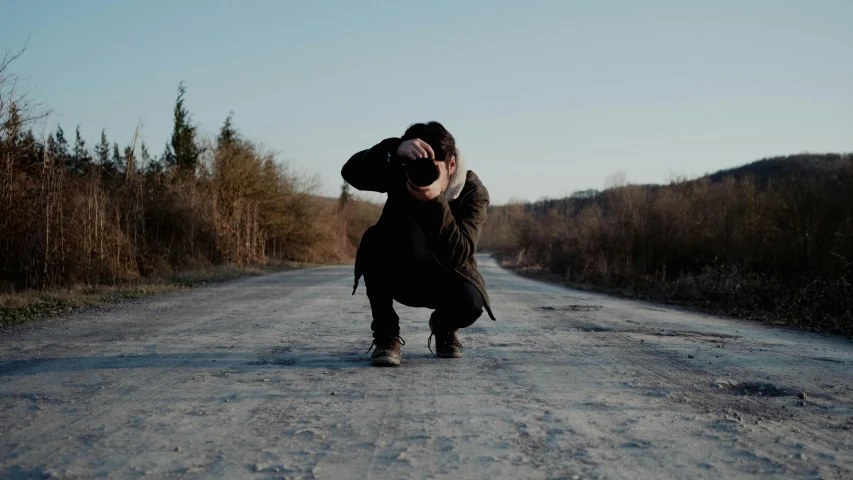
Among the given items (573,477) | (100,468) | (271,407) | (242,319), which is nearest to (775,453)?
(573,477)

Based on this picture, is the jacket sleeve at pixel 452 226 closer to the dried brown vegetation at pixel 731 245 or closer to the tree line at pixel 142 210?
the dried brown vegetation at pixel 731 245

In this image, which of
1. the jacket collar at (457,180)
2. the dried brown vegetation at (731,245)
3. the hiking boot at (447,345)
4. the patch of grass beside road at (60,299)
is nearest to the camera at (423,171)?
the jacket collar at (457,180)

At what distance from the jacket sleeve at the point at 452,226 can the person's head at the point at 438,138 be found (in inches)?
8.9

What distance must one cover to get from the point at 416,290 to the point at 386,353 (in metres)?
0.41

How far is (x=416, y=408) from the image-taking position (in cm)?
263

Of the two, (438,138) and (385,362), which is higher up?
(438,138)

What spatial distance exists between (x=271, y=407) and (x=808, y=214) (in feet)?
62.0

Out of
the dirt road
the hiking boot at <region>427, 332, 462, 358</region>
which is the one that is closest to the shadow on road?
the dirt road

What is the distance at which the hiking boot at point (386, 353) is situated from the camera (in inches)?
140

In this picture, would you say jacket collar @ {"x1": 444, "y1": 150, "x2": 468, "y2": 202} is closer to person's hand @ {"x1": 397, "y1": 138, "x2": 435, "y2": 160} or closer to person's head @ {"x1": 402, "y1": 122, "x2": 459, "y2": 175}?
person's head @ {"x1": 402, "y1": 122, "x2": 459, "y2": 175}

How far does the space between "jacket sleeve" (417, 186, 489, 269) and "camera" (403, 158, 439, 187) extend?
130 mm

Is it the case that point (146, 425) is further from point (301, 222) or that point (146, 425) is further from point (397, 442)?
point (301, 222)

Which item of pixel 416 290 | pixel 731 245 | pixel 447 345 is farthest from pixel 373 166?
pixel 731 245

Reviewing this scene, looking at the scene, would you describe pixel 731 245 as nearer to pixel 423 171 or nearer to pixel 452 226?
pixel 452 226
